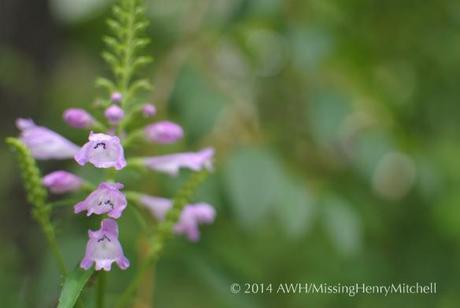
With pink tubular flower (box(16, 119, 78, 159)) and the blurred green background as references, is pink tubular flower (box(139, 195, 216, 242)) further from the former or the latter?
the blurred green background

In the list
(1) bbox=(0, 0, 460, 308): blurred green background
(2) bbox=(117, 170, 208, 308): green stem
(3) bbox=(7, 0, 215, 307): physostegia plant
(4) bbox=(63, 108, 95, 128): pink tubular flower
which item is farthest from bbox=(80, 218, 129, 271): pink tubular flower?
(1) bbox=(0, 0, 460, 308): blurred green background

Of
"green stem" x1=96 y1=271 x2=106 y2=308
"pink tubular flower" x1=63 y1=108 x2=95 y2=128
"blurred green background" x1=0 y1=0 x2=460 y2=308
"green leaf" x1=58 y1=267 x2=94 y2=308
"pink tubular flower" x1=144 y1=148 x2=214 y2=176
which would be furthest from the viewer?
"blurred green background" x1=0 y1=0 x2=460 y2=308

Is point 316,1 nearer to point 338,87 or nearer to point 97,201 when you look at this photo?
point 338,87

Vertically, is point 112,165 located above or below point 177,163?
below

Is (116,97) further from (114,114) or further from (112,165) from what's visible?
(112,165)

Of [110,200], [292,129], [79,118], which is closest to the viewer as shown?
[110,200]

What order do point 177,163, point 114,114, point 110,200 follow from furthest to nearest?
point 177,163
point 114,114
point 110,200

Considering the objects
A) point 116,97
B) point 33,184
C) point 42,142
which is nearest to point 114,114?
point 116,97
